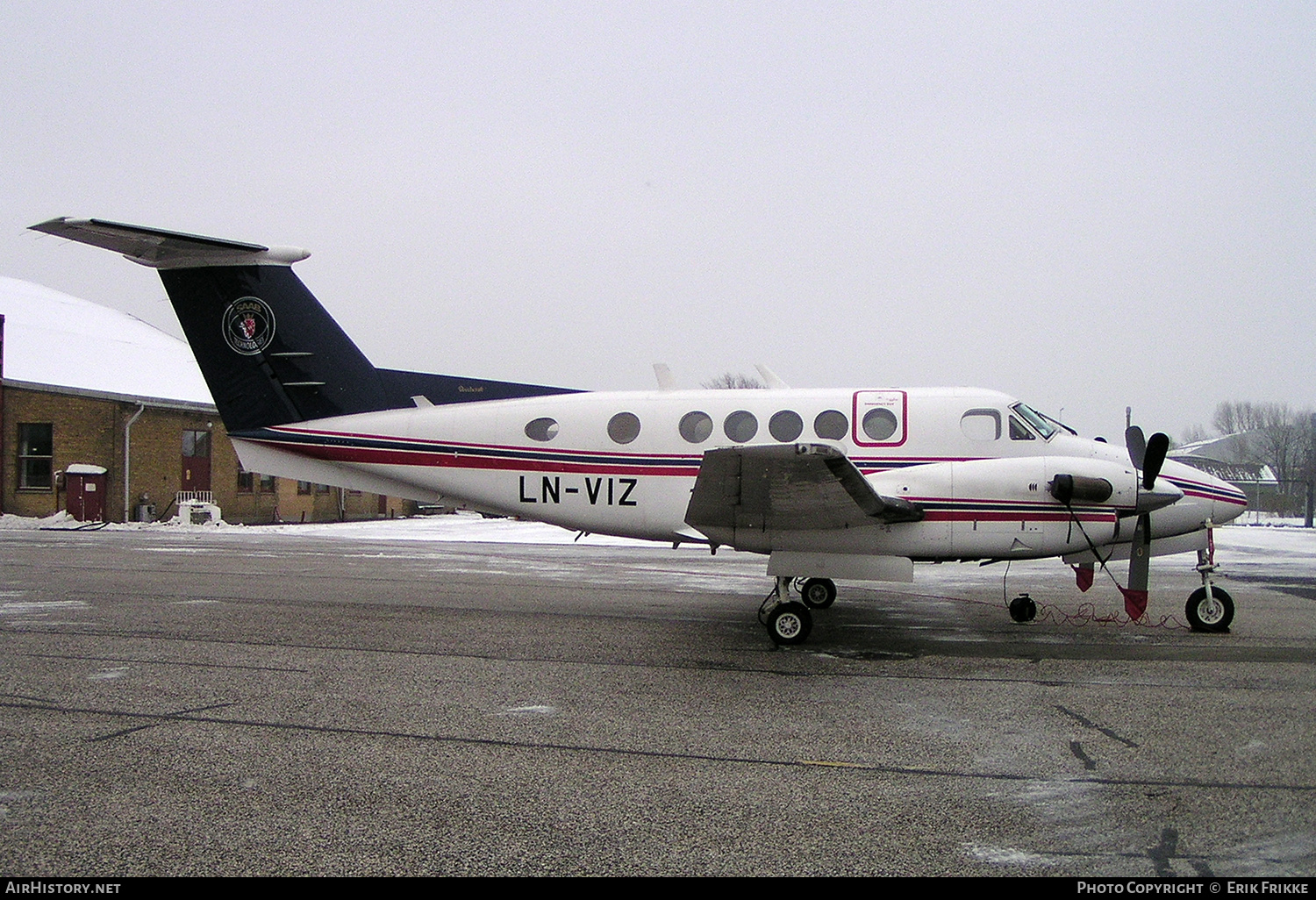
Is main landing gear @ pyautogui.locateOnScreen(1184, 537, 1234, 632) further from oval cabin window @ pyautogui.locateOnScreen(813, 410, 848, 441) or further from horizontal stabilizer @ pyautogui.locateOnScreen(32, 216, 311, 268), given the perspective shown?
horizontal stabilizer @ pyautogui.locateOnScreen(32, 216, 311, 268)

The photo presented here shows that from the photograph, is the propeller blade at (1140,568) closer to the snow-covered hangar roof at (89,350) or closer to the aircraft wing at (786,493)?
the aircraft wing at (786,493)

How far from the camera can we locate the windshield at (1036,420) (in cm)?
1029

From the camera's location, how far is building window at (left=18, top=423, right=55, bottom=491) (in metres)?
31.7

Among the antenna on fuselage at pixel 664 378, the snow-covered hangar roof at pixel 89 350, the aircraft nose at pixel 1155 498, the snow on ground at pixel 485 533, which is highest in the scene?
the snow-covered hangar roof at pixel 89 350

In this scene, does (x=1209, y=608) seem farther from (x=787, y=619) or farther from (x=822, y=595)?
(x=787, y=619)

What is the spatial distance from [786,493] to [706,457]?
0.92m

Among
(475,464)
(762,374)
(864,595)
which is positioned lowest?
(864,595)

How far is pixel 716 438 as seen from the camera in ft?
34.9

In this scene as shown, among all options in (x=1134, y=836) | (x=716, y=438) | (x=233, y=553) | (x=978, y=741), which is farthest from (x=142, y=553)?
(x=1134, y=836)

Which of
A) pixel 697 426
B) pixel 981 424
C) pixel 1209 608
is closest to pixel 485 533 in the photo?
pixel 697 426

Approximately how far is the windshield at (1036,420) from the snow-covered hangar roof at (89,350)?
2992 centimetres

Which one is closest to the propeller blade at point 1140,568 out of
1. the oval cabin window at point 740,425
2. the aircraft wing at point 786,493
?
the aircraft wing at point 786,493
